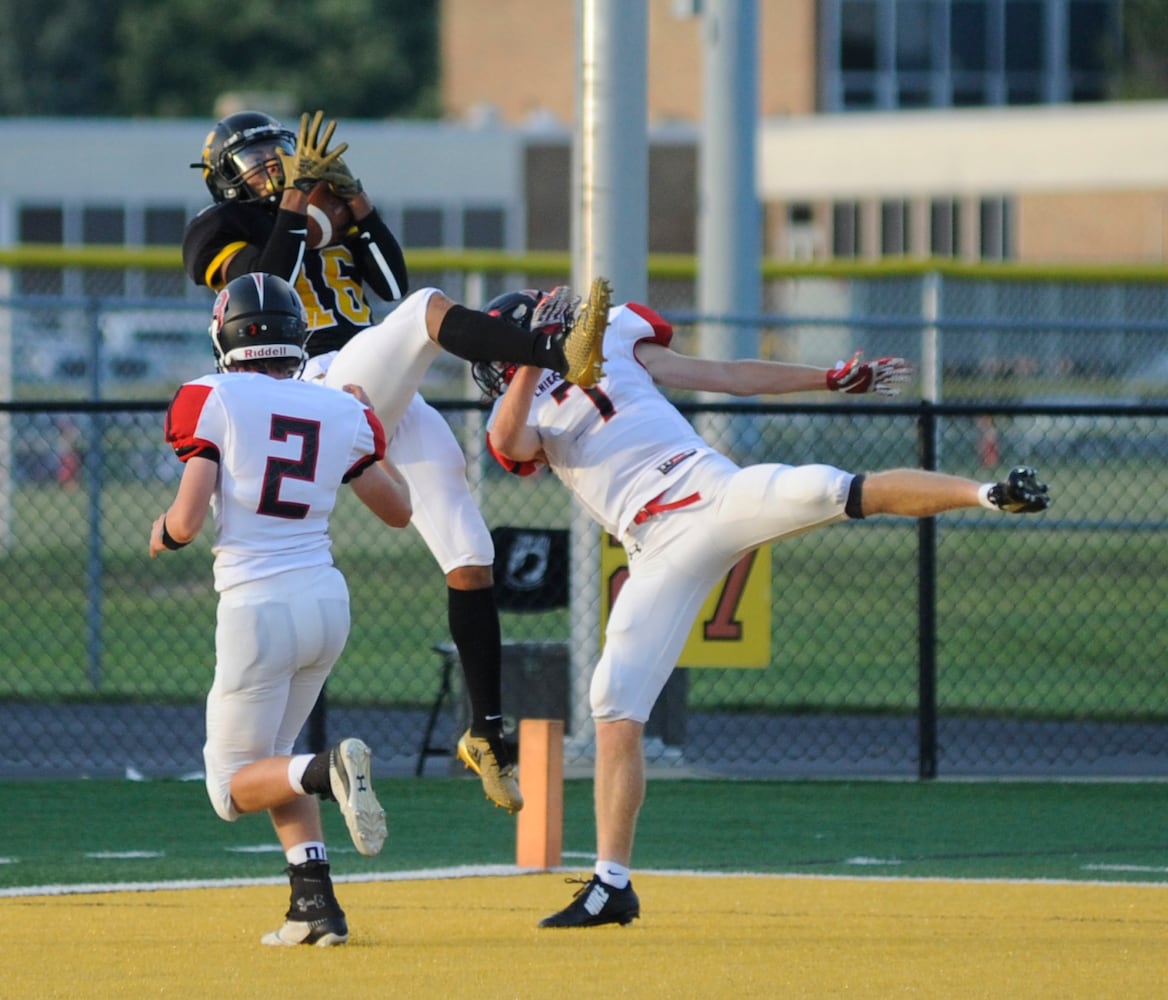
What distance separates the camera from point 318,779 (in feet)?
19.6

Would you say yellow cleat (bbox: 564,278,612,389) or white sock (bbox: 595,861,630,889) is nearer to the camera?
yellow cleat (bbox: 564,278,612,389)

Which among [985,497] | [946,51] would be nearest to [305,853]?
[985,497]

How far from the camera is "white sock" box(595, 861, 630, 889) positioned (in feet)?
21.7

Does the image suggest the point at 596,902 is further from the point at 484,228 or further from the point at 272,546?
the point at 484,228

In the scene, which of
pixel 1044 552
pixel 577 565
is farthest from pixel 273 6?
pixel 577 565

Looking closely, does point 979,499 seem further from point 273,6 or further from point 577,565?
point 273,6

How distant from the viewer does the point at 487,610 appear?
7406 mm

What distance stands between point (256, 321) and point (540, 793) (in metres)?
2.22

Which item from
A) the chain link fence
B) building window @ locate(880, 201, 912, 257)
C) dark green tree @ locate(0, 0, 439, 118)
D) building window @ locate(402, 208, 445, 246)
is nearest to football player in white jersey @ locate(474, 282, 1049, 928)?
the chain link fence

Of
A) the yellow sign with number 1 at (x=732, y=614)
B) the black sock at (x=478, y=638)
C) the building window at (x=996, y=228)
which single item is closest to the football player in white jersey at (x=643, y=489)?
the black sock at (x=478, y=638)

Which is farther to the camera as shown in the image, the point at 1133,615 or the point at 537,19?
the point at 537,19

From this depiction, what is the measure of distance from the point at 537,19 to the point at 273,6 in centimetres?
1777

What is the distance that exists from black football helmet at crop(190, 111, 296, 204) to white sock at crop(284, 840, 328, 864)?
A: 231cm

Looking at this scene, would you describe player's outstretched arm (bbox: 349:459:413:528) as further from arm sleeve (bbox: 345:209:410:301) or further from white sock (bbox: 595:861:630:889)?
arm sleeve (bbox: 345:209:410:301)
